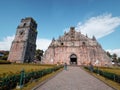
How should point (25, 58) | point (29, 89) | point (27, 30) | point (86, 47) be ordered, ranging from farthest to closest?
point (27, 30)
point (25, 58)
point (86, 47)
point (29, 89)

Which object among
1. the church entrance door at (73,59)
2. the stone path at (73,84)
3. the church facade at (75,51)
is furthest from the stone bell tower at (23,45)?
the stone path at (73,84)

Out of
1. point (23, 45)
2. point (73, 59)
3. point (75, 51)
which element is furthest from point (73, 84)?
point (23, 45)

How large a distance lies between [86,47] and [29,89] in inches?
1582

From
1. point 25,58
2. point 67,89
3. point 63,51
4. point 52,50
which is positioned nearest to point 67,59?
point 63,51

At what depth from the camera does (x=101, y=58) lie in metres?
42.1

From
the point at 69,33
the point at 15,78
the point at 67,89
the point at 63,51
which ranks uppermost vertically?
the point at 69,33

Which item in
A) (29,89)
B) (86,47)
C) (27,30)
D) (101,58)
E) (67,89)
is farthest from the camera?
(27,30)

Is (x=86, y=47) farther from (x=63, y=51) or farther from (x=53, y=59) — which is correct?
(x=53, y=59)

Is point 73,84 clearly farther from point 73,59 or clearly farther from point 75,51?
point 73,59

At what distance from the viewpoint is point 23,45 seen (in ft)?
163

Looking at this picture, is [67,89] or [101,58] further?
[101,58]

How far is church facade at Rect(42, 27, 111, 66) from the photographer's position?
42906mm

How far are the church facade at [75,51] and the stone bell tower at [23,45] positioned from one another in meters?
10.2

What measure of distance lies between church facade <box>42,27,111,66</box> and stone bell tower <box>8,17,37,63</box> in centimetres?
1019
